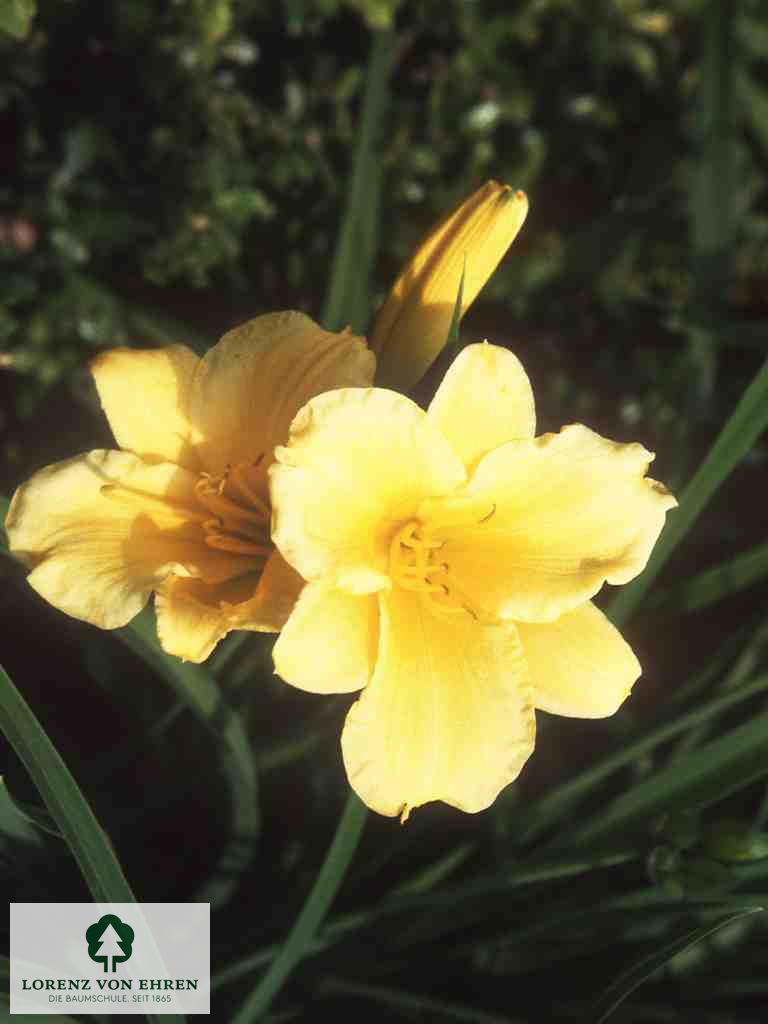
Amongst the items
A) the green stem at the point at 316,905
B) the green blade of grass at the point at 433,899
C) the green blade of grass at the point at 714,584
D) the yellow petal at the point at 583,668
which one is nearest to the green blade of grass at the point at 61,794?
the green stem at the point at 316,905

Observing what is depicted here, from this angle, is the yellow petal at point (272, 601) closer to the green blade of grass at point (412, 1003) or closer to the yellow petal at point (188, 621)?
the yellow petal at point (188, 621)

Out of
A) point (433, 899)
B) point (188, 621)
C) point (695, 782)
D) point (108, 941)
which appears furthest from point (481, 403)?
point (108, 941)

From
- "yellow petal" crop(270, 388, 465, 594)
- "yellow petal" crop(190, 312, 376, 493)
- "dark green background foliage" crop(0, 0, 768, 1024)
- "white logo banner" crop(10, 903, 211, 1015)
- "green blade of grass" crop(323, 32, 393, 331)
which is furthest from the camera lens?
"green blade of grass" crop(323, 32, 393, 331)

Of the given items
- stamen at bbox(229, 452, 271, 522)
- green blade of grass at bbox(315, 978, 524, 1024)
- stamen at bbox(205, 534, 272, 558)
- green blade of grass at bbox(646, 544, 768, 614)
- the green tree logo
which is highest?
green blade of grass at bbox(646, 544, 768, 614)

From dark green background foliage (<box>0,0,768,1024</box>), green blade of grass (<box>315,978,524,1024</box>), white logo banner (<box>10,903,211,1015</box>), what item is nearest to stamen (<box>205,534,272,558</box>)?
dark green background foliage (<box>0,0,768,1024</box>)

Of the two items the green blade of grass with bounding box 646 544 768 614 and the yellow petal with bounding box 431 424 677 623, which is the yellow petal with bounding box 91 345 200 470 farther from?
the green blade of grass with bounding box 646 544 768 614

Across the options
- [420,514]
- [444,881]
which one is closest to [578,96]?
[420,514]
